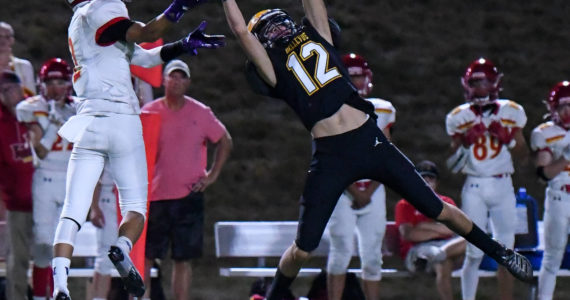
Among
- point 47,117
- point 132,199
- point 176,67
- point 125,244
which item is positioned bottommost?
point 125,244

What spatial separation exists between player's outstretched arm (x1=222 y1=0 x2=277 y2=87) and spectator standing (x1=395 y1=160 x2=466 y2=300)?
2.18 metres

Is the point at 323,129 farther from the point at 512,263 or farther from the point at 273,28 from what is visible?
the point at 512,263

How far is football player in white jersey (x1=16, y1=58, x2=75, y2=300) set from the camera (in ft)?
26.2

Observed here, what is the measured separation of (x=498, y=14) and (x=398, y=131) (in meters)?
2.16

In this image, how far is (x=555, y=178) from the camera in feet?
27.3

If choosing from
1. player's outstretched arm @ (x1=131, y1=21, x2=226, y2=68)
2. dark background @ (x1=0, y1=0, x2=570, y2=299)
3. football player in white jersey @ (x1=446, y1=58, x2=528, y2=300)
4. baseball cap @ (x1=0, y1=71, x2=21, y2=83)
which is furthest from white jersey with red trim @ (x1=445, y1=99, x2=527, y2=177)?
dark background @ (x1=0, y1=0, x2=570, y2=299)

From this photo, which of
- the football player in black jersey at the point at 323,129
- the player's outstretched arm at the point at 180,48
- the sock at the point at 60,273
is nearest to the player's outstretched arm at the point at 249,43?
the football player in black jersey at the point at 323,129

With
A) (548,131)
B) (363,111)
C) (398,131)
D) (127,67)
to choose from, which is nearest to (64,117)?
(127,67)

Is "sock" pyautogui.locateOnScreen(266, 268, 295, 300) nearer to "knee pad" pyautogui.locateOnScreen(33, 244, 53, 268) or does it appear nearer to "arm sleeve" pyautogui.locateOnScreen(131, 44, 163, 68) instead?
"arm sleeve" pyautogui.locateOnScreen(131, 44, 163, 68)

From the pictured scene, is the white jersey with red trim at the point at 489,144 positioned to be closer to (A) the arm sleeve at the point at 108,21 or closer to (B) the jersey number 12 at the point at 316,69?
(B) the jersey number 12 at the point at 316,69

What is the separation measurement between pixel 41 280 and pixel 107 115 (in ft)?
6.72

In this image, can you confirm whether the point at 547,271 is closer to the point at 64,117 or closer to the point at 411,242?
the point at 411,242

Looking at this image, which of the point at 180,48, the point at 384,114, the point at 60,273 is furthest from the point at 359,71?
the point at 60,273

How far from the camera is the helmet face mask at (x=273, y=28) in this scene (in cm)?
662
